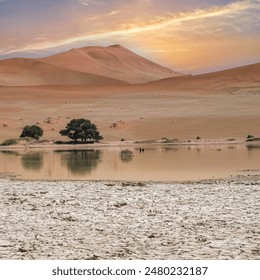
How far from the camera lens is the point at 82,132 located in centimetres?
4291

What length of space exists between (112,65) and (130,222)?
10179 centimetres

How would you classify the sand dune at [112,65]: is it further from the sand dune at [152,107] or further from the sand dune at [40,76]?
the sand dune at [152,107]

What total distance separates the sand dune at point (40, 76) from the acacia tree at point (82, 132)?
57.5m

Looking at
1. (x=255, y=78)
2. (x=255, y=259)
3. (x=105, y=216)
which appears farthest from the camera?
(x=255, y=78)

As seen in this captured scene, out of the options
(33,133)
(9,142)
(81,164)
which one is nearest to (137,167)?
(81,164)

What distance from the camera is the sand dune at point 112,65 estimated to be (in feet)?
359

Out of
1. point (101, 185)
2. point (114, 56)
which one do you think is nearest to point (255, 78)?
point (114, 56)

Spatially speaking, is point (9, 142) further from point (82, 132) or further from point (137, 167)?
point (137, 167)

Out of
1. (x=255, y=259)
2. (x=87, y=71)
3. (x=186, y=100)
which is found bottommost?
(x=255, y=259)

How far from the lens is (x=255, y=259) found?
25.2ft

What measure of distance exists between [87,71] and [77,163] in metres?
83.8

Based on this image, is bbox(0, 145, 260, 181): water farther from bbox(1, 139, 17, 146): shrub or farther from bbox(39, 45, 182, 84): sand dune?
bbox(39, 45, 182, 84): sand dune

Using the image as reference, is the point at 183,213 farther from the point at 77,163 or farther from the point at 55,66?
the point at 55,66

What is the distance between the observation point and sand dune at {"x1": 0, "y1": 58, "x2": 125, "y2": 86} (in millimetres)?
105125
